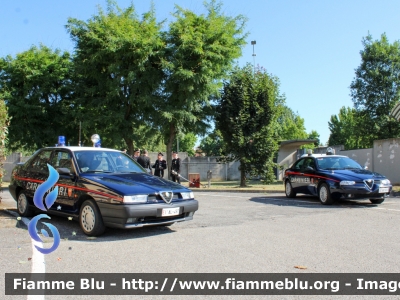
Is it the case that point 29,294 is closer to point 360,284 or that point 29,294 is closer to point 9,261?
point 9,261

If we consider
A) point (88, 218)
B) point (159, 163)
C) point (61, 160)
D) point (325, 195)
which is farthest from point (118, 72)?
point (88, 218)

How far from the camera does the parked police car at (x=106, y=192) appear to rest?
689 centimetres

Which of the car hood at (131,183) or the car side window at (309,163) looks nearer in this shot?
the car hood at (131,183)

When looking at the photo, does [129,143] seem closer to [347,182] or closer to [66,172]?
[347,182]

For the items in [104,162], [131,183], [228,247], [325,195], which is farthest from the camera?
[325,195]

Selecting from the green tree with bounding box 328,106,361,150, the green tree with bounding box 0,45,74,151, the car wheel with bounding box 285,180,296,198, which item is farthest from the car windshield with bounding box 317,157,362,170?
the green tree with bounding box 328,106,361,150

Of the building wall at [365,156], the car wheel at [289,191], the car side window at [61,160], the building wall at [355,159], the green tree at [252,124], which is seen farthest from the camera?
the building wall at [365,156]

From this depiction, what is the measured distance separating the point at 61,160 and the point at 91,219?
1.83 meters

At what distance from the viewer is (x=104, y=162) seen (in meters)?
8.28

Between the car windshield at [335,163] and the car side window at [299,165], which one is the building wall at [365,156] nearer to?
the car side window at [299,165]

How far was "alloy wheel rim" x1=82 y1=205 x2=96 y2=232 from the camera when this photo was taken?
281 inches

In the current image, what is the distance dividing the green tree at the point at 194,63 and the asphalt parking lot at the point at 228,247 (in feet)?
44.7

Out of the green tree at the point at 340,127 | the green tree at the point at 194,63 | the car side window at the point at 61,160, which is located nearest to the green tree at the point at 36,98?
the green tree at the point at 194,63

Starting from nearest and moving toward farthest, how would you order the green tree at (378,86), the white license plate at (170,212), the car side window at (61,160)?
the white license plate at (170,212), the car side window at (61,160), the green tree at (378,86)
